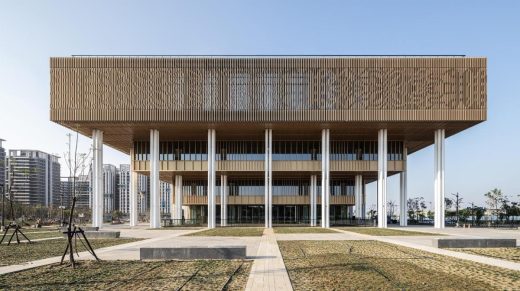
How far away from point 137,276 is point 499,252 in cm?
1671

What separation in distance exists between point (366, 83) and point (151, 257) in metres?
35.9

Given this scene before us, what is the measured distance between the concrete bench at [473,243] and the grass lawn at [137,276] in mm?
11431

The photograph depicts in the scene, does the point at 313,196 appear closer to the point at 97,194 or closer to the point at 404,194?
the point at 404,194

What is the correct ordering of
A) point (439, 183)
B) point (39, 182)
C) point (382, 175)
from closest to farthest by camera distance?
point (439, 183) < point (382, 175) < point (39, 182)

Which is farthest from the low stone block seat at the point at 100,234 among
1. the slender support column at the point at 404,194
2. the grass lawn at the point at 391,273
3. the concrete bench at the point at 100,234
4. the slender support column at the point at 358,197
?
the slender support column at the point at 358,197

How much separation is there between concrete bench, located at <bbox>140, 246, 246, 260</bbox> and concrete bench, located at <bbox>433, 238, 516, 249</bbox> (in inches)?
442

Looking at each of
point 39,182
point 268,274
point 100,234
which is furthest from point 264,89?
point 39,182

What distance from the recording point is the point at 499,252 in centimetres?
2053

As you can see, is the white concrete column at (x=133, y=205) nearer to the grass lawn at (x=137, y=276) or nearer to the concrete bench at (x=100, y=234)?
the concrete bench at (x=100, y=234)

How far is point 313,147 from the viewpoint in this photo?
193 ft

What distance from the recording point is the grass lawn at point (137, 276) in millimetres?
11930

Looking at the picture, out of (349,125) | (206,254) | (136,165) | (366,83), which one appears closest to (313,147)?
(349,125)

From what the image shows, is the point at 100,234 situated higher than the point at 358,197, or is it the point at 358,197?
the point at 358,197

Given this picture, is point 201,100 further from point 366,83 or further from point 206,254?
point 206,254
